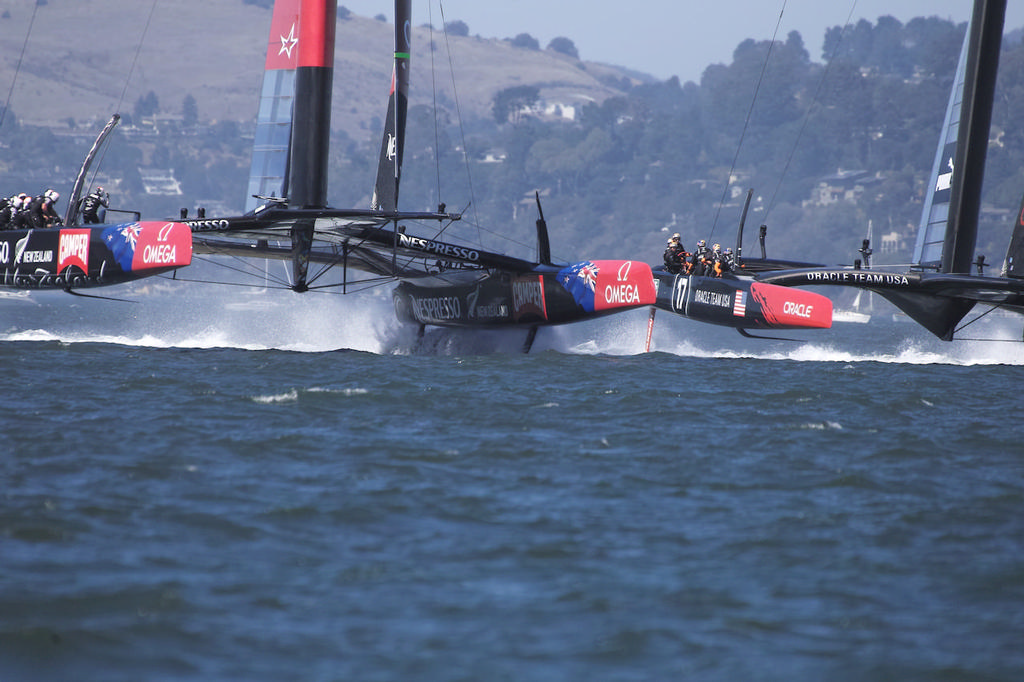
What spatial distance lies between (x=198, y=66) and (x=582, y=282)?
160 meters

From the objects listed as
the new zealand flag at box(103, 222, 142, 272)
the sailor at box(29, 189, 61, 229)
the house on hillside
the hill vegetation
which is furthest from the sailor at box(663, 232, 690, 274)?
the house on hillside

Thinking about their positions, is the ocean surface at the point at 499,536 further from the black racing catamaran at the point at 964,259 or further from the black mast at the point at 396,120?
the black mast at the point at 396,120

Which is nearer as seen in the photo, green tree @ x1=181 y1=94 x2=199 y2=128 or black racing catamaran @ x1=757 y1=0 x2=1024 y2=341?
black racing catamaran @ x1=757 y1=0 x2=1024 y2=341

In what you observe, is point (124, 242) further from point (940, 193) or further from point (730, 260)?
point (940, 193)

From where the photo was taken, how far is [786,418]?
8.27 metres

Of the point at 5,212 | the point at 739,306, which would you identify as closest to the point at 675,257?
the point at 739,306

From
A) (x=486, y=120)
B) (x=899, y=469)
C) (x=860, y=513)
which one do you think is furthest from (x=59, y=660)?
(x=486, y=120)

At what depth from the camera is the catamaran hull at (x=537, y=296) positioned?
11852mm

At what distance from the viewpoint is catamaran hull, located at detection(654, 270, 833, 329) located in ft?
38.3

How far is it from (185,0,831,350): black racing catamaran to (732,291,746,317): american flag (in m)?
0.01

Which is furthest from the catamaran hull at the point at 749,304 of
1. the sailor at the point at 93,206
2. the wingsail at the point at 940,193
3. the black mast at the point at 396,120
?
the sailor at the point at 93,206

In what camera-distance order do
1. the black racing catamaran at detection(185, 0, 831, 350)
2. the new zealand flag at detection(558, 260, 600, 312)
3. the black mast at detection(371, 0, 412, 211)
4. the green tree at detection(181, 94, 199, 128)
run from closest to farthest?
the black racing catamaran at detection(185, 0, 831, 350) < the new zealand flag at detection(558, 260, 600, 312) < the black mast at detection(371, 0, 412, 211) < the green tree at detection(181, 94, 199, 128)

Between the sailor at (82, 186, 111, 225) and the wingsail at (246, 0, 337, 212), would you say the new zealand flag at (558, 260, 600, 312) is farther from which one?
the sailor at (82, 186, 111, 225)

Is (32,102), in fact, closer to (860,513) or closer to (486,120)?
(486,120)
